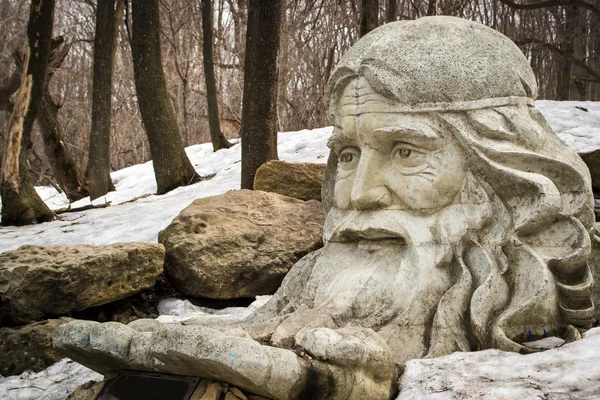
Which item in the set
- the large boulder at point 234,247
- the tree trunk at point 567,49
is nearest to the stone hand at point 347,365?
the large boulder at point 234,247

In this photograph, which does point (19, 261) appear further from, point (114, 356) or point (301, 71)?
point (301, 71)

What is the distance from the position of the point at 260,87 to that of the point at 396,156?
4.08 metres

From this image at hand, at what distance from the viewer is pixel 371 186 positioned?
3.54 m

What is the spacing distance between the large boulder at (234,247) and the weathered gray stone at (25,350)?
130 centimetres

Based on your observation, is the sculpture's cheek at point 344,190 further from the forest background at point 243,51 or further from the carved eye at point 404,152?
the forest background at point 243,51

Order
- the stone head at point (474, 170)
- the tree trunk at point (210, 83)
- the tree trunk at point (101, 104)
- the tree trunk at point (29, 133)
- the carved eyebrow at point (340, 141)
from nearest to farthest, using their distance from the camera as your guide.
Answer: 1. the stone head at point (474, 170)
2. the carved eyebrow at point (340, 141)
3. the tree trunk at point (29, 133)
4. the tree trunk at point (101, 104)
5. the tree trunk at point (210, 83)

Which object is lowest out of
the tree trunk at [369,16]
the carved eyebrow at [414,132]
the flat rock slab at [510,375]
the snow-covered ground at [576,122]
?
the flat rock slab at [510,375]

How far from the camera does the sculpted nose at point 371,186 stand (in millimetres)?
3535

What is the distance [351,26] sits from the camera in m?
16.7

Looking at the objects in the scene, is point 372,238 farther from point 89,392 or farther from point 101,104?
point 101,104

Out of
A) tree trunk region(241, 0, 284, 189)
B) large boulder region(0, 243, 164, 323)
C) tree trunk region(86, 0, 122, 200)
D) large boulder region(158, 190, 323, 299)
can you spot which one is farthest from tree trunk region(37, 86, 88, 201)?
large boulder region(0, 243, 164, 323)

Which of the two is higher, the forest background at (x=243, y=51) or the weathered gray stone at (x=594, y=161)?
the forest background at (x=243, y=51)

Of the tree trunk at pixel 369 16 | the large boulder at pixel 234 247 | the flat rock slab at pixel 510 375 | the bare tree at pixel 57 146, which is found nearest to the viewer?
the flat rock slab at pixel 510 375

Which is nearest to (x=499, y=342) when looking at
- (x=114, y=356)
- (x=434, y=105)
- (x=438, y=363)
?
(x=438, y=363)
